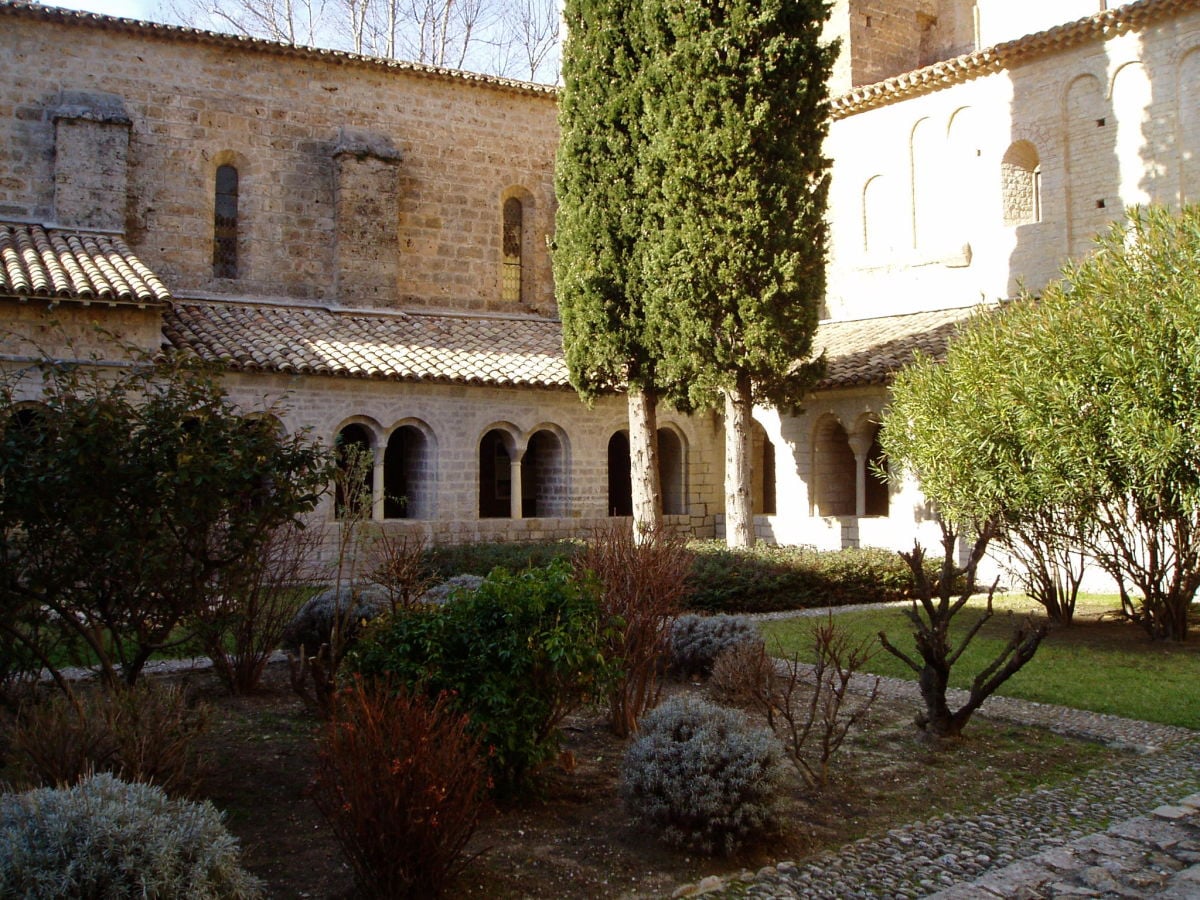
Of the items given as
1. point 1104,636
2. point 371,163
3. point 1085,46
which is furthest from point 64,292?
point 1085,46

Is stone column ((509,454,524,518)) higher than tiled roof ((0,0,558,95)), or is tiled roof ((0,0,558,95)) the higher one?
tiled roof ((0,0,558,95))

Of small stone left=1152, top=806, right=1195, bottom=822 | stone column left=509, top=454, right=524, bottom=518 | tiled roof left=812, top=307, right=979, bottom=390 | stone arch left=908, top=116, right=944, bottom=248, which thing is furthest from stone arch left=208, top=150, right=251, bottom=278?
small stone left=1152, top=806, right=1195, bottom=822

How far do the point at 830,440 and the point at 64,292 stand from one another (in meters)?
11.8

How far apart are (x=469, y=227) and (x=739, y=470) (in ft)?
26.1

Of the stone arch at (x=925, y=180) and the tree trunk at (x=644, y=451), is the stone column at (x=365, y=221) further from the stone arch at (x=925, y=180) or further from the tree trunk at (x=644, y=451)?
the stone arch at (x=925, y=180)

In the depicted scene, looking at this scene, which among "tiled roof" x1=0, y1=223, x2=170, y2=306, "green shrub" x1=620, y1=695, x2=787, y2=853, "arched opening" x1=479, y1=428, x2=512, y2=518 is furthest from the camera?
"arched opening" x1=479, y1=428, x2=512, y2=518

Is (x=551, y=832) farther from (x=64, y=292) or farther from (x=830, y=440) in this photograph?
(x=830, y=440)

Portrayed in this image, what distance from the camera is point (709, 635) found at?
825 cm

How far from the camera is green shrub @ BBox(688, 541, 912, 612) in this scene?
12445 mm

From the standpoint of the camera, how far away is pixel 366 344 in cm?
1614

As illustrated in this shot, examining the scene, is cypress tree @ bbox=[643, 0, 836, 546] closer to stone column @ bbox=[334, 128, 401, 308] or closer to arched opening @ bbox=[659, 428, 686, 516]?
arched opening @ bbox=[659, 428, 686, 516]

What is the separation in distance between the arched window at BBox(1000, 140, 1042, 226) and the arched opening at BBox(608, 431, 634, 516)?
7.92 m

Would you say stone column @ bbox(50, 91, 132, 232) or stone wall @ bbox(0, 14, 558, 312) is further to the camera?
stone wall @ bbox(0, 14, 558, 312)

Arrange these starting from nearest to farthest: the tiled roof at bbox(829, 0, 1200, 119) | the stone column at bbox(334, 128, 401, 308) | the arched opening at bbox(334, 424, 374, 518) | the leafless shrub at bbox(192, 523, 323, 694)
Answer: the leafless shrub at bbox(192, 523, 323, 694) < the arched opening at bbox(334, 424, 374, 518) < the tiled roof at bbox(829, 0, 1200, 119) < the stone column at bbox(334, 128, 401, 308)
